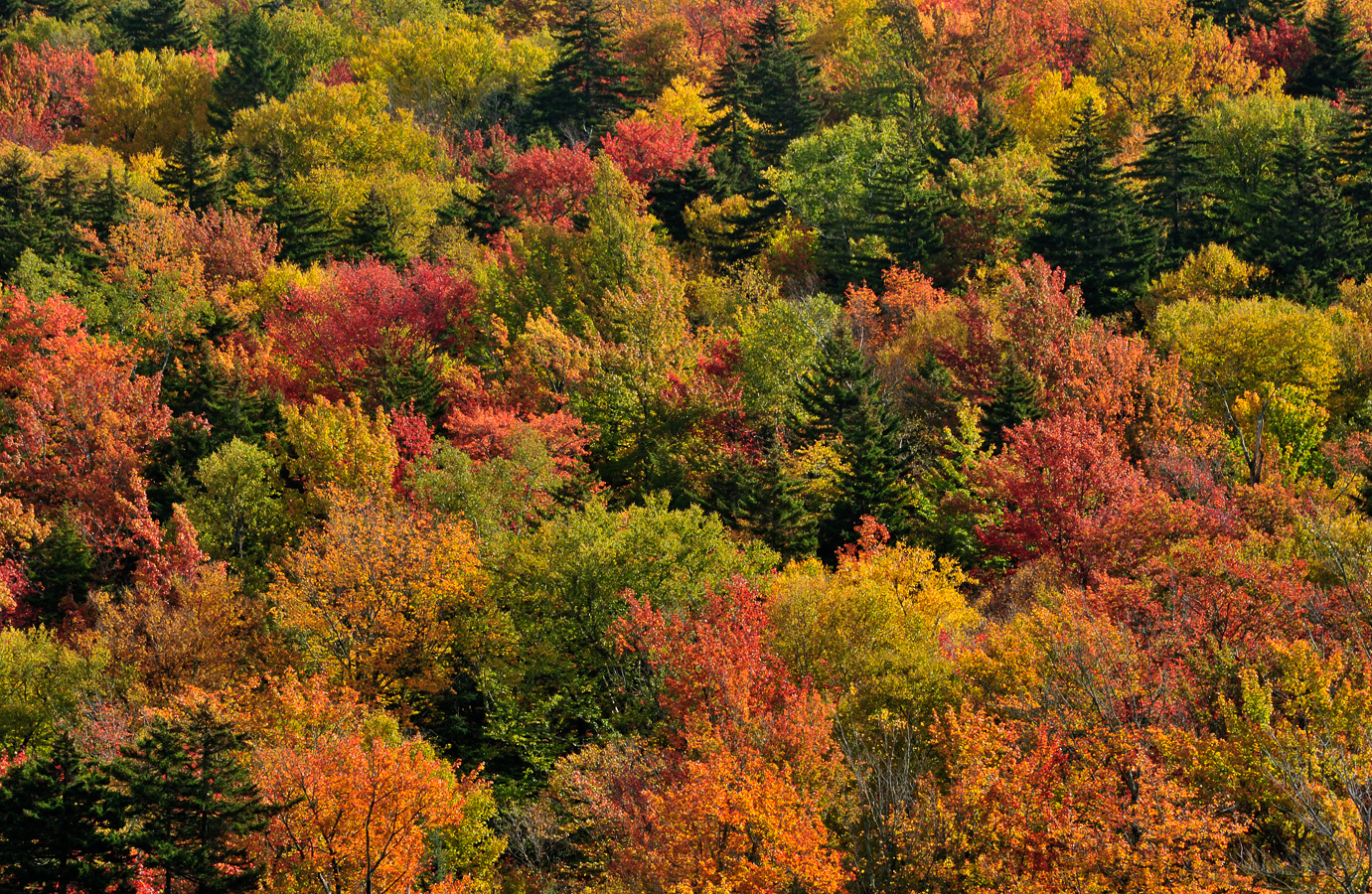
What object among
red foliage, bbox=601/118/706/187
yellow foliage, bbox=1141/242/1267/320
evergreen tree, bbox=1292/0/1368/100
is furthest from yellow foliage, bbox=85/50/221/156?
evergreen tree, bbox=1292/0/1368/100

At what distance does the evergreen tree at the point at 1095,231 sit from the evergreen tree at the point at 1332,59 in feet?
69.4

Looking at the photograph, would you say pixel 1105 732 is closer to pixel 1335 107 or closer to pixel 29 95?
pixel 1335 107

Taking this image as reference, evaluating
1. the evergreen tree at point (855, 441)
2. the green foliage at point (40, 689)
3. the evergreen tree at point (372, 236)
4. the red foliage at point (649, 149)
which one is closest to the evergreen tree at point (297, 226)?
Result: the evergreen tree at point (372, 236)

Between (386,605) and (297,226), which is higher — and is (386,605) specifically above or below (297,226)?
below

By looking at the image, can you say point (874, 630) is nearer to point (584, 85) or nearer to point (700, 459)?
point (700, 459)

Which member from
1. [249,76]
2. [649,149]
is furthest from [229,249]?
→ [249,76]

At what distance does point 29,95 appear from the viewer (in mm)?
107562

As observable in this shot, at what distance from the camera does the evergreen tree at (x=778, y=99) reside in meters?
90.5

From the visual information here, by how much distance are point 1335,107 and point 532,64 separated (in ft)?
212

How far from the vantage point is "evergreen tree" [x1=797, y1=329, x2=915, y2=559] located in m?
56.5

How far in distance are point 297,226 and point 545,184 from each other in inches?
677

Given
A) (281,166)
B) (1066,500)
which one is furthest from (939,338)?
(281,166)

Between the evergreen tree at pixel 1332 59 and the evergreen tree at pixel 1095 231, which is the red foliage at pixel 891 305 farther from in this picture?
the evergreen tree at pixel 1332 59

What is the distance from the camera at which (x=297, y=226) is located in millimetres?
85000
